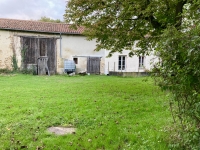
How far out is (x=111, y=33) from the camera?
7.95 m

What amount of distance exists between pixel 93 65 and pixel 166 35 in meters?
15.6

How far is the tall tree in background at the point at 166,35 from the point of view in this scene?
7.20 feet

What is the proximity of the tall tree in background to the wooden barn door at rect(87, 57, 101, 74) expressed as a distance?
27.8 ft

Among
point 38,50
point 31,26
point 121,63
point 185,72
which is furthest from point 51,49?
point 185,72

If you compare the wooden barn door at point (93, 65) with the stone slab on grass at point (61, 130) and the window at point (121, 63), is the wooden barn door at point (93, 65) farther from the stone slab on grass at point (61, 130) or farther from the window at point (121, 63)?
the stone slab on grass at point (61, 130)

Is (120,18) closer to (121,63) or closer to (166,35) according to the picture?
(166,35)

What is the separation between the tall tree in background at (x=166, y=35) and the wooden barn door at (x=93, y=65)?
8.48 meters

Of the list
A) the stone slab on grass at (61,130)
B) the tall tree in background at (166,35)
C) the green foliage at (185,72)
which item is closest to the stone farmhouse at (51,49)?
the tall tree in background at (166,35)

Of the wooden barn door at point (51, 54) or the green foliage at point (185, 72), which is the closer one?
the green foliage at point (185, 72)

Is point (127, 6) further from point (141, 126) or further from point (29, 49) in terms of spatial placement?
point (29, 49)

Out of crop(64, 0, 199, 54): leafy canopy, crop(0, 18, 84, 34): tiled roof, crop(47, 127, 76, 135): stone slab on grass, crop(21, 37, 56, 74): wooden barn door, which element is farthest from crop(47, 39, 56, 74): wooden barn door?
crop(47, 127, 76, 135): stone slab on grass

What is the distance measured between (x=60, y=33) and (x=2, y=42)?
4.86 m

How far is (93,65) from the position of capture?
17.9m

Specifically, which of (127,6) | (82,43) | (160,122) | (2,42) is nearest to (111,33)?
(127,6)
